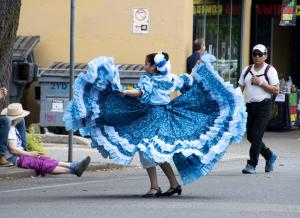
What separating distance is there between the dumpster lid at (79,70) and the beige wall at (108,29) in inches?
20.4

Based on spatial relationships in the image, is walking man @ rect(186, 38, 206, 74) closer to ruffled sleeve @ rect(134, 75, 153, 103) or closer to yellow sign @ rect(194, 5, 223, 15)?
yellow sign @ rect(194, 5, 223, 15)

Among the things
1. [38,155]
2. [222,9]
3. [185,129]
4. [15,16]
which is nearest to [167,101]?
[185,129]

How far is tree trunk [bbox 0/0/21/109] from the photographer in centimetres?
1312

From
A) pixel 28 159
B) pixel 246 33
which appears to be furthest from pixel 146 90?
pixel 246 33

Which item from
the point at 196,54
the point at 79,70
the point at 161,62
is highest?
the point at 161,62

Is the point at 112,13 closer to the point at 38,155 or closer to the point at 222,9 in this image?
the point at 222,9

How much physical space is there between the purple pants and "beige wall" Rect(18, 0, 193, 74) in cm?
779

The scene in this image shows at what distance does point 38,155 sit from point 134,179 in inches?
54.4

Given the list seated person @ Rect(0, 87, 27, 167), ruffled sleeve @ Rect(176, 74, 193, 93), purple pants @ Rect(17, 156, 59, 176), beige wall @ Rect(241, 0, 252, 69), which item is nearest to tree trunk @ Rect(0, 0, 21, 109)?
seated person @ Rect(0, 87, 27, 167)

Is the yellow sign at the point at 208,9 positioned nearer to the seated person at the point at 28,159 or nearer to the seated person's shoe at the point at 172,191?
the seated person at the point at 28,159

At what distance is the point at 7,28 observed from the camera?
13242 mm

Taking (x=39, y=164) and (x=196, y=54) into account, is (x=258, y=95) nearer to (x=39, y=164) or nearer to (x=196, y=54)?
(x=39, y=164)

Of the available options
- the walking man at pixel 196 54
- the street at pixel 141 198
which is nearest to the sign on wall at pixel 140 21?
the walking man at pixel 196 54

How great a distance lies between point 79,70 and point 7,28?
6.61 metres
